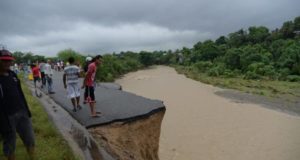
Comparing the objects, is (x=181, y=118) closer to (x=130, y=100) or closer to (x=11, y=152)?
(x=130, y=100)

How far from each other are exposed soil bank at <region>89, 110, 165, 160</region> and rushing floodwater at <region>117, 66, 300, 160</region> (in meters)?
3.12

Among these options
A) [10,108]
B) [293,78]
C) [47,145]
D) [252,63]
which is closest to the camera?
[10,108]

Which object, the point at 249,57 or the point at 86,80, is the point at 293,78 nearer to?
the point at 249,57

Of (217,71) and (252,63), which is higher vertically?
(252,63)

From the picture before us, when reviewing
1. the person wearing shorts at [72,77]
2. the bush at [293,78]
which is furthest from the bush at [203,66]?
the person wearing shorts at [72,77]

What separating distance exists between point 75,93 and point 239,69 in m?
49.8

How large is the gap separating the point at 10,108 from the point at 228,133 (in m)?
14.0

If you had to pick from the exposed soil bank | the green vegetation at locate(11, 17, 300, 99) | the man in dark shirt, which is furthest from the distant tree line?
the man in dark shirt

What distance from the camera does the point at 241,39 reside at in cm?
7206

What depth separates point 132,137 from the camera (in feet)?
26.2

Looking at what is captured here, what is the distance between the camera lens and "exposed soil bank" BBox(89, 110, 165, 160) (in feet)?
22.8

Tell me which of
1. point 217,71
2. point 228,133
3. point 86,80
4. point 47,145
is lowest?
point 217,71

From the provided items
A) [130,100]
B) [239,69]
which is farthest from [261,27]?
[130,100]

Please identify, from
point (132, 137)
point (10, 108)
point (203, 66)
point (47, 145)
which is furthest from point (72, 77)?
point (203, 66)
